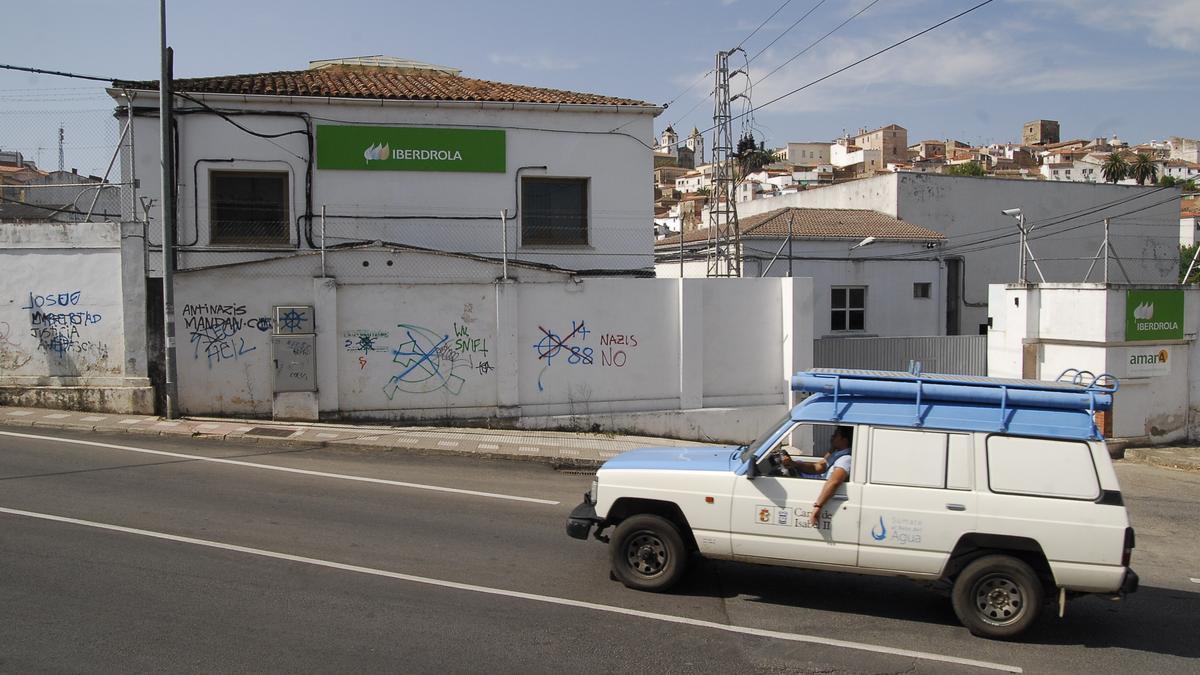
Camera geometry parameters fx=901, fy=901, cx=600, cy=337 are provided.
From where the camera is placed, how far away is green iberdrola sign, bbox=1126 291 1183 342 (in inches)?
689

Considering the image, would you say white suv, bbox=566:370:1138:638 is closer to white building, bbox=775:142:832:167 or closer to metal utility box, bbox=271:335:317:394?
metal utility box, bbox=271:335:317:394

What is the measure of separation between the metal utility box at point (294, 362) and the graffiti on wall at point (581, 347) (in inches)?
151

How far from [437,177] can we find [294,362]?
5.13 meters

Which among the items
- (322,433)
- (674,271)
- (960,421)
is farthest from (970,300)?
(960,421)

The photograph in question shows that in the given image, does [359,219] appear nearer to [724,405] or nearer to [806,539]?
[724,405]

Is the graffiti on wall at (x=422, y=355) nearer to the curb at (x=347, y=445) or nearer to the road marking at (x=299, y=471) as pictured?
the curb at (x=347, y=445)

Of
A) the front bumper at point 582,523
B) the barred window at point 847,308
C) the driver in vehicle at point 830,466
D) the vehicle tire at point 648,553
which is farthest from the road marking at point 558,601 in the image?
the barred window at point 847,308

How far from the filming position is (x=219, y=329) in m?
15.1

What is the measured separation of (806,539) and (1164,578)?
4244 mm

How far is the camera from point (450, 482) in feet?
38.3

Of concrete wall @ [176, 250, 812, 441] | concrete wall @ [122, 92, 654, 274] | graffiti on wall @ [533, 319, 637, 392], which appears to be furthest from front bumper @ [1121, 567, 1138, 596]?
concrete wall @ [122, 92, 654, 274]

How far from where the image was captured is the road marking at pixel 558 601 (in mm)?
6543

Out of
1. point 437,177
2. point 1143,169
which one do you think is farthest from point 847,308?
point 1143,169

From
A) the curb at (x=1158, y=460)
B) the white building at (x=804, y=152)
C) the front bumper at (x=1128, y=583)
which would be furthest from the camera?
the white building at (x=804, y=152)
